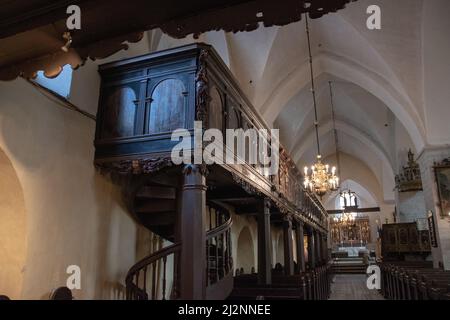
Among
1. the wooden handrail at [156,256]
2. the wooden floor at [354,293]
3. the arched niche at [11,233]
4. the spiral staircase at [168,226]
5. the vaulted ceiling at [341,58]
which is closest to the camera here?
the arched niche at [11,233]

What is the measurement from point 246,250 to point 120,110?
30.3ft

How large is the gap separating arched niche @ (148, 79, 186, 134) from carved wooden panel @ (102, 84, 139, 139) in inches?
12.7

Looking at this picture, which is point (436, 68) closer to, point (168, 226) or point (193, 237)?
point (168, 226)

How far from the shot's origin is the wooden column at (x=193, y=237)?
4203 millimetres

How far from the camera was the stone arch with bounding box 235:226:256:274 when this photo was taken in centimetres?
1290

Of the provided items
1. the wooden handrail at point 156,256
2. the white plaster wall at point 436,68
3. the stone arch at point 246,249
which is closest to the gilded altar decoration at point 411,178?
the white plaster wall at point 436,68

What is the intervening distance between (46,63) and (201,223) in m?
2.49

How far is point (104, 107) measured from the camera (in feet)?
17.5

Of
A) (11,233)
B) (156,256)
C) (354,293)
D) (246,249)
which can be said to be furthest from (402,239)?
(11,233)

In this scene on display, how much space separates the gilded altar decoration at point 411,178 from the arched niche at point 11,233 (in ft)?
52.9

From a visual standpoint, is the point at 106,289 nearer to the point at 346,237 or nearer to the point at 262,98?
the point at 262,98

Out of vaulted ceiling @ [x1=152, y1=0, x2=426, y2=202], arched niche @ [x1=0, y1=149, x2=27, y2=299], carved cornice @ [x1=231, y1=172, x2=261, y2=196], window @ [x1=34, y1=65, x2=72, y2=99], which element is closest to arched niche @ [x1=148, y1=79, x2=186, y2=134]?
window @ [x1=34, y1=65, x2=72, y2=99]

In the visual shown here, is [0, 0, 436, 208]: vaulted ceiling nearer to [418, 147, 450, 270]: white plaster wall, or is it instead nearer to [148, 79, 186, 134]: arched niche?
[418, 147, 450, 270]: white plaster wall

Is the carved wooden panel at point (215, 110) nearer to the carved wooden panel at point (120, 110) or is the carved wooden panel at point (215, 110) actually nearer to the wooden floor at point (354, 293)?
the carved wooden panel at point (120, 110)
